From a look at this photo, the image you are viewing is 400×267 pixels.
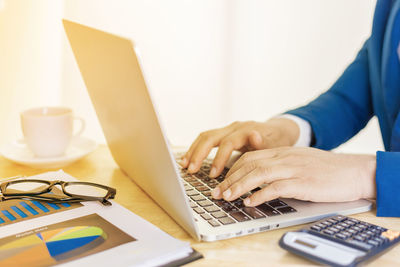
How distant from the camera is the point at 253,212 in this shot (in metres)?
0.76

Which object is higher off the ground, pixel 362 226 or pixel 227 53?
pixel 227 53

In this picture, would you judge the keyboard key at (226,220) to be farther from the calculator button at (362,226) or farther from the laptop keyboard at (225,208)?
the calculator button at (362,226)

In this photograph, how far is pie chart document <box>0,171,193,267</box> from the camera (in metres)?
0.59

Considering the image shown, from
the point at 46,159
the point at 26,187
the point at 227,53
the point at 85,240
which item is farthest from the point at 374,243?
the point at 227,53

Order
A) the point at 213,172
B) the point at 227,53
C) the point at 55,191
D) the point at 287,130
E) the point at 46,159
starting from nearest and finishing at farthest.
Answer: the point at 55,191
the point at 213,172
the point at 46,159
the point at 287,130
the point at 227,53

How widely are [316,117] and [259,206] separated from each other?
553 mm

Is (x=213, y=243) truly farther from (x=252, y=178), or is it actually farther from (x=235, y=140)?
(x=235, y=140)

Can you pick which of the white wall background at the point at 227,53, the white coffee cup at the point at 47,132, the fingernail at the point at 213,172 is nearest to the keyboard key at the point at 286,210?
the fingernail at the point at 213,172

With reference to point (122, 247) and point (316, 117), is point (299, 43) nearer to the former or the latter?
point (316, 117)

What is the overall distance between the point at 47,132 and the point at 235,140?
1.39ft

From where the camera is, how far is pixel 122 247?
0.62m

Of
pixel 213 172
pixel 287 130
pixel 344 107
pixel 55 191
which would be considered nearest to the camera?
pixel 55 191

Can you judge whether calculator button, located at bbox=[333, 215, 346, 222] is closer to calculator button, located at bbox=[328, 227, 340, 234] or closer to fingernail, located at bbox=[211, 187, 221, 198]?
calculator button, located at bbox=[328, 227, 340, 234]

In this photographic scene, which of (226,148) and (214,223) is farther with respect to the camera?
(226,148)
